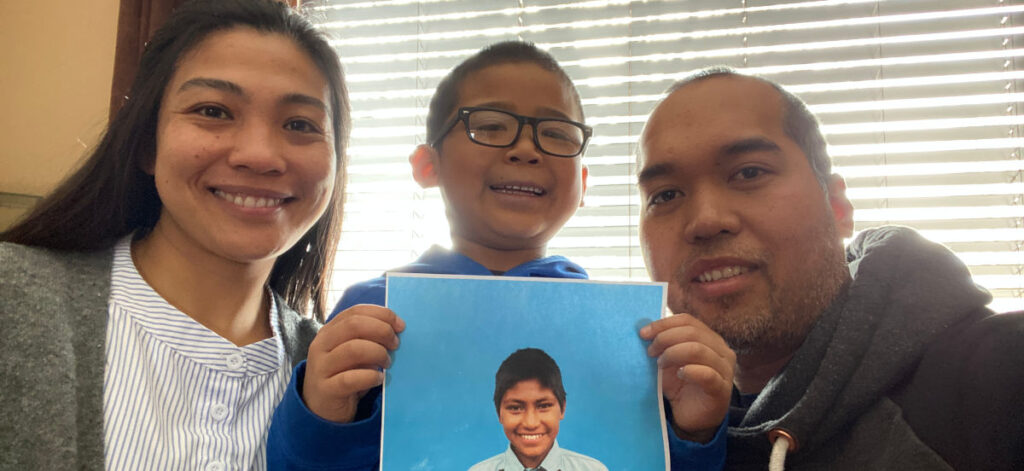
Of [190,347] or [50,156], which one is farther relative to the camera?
[50,156]

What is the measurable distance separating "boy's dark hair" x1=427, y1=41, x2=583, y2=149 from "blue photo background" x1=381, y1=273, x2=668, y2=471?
528mm

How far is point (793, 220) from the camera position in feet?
3.29

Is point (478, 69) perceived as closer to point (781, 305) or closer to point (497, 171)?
point (497, 171)

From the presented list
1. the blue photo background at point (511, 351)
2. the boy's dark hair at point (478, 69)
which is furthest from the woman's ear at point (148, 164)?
the blue photo background at point (511, 351)

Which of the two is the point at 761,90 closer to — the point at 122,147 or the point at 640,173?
the point at 640,173

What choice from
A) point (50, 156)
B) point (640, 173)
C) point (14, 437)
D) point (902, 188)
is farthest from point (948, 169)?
point (50, 156)

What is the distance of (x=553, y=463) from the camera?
669 millimetres

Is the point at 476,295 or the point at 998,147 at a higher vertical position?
the point at 998,147

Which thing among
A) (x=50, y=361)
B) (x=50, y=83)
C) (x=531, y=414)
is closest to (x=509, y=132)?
(x=531, y=414)

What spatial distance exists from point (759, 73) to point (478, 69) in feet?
3.31

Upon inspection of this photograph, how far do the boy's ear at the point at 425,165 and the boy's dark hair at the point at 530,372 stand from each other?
22.0 inches

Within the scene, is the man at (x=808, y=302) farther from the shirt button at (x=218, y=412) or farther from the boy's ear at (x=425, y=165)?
the shirt button at (x=218, y=412)

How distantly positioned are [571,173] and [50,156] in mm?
1666

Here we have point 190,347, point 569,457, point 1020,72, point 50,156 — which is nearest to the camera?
point 569,457
